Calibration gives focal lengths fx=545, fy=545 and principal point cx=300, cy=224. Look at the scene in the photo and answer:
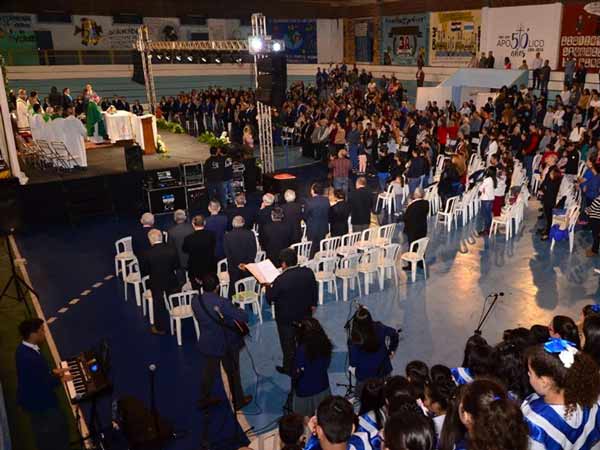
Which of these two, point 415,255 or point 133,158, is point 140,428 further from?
point 133,158

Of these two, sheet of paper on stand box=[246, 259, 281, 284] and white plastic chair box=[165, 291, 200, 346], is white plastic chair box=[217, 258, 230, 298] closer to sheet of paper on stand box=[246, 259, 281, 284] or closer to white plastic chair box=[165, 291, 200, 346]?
white plastic chair box=[165, 291, 200, 346]

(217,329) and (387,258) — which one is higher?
(217,329)

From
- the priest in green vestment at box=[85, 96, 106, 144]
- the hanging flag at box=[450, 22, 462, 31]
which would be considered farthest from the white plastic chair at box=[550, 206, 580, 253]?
the hanging flag at box=[450, 22, 462, 31]

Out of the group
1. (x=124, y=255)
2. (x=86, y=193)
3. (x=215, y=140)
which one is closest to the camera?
(x=124, y=255)

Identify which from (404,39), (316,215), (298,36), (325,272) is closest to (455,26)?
(404,39)

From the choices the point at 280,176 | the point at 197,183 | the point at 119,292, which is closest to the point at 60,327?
the point at 119,292

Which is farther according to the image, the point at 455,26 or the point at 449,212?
the point at 455,26

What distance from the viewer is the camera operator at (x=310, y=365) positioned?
3.89 metres

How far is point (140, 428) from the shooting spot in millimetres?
4137

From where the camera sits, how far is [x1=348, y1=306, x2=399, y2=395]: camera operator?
3922mm

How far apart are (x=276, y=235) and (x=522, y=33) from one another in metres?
16.3

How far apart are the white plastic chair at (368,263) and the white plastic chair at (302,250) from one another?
28.2 inches

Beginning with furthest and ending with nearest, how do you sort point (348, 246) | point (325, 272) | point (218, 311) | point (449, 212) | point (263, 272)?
point (449, 212)
point (348, 246)
point (325, 272)
point (263, 272)
point (218, 311)

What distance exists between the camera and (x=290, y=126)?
17062 millimetres
